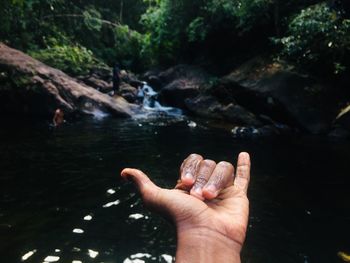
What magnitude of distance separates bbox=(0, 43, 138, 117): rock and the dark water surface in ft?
12.4

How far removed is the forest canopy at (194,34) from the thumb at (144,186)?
1303 cm

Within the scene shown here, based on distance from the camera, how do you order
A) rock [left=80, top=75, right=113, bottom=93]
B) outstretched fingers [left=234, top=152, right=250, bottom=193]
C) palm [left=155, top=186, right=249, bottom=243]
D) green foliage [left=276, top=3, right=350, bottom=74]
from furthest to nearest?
rock [left=80, top=75, right=113, bottom=93]
green foliage [left=276, top=3, right=350, bottom=74]
outstretched fingers [left=234, top=152, right=250, bottom=193]
palm [left=155, top=186, right=249, bottom=243]

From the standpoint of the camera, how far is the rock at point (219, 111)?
1665cm

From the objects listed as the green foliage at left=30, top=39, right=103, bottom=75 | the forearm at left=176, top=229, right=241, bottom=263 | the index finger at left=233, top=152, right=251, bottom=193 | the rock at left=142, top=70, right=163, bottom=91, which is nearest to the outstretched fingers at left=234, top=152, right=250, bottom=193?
the index finger at left=233, top=152, right=251, bottom=193

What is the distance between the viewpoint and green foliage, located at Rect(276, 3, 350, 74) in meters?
14.0

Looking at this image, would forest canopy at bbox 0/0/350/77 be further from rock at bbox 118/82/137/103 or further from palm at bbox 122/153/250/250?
palm at bbox 122/153/250/250

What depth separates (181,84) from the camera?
21969 millimetres

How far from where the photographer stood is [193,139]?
43.3 ft

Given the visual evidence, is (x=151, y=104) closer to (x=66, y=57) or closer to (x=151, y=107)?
(x=151, y=107)

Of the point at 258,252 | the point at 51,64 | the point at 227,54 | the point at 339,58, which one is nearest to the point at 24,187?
the point at 258,252

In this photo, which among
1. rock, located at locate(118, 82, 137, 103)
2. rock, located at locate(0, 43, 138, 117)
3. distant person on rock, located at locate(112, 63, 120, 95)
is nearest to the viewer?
rock, located at locate(0, 43, 138, 117)

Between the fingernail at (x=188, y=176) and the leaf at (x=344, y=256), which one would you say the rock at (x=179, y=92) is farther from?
the fingernail at (x=188, y=176)

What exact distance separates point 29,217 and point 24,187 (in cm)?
159

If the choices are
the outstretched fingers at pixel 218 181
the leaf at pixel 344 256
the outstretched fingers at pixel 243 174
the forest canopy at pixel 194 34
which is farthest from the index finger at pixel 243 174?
the forest canopy at pixel 194 34
